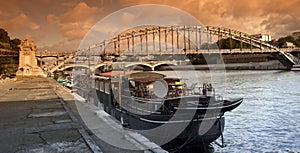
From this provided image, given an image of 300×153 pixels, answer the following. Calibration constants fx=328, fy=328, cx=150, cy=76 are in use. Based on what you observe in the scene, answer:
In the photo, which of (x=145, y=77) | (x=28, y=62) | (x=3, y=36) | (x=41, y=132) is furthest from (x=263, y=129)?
(x=3, y=36)

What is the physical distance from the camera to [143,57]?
70125mm

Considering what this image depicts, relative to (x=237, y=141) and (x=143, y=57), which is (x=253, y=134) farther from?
(x=143, y=57)

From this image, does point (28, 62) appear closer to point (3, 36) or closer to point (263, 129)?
point (3, 36)

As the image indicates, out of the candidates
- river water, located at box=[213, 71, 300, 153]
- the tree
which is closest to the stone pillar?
the tree

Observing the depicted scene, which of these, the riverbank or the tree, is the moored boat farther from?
the tree

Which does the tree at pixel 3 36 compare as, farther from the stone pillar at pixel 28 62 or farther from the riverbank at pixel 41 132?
the riverbank at pixel 41 132

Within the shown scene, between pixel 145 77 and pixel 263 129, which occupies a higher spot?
pixel 145 77

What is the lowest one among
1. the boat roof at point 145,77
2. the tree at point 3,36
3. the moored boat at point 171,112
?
the moored boat at point 171,112

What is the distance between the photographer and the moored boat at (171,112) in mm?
10547

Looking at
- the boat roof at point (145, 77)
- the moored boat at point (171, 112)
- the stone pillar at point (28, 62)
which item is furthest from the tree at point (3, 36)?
the moored boat at point (171, 112)

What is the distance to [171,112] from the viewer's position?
10680 mm

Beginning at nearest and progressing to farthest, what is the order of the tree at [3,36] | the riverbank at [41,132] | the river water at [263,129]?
1. the riverbank at [41,132]
2. the river water at [263,129]
3. the tree at [3,36]

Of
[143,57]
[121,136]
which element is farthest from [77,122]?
[143,57]

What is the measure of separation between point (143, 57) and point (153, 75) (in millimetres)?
56866
